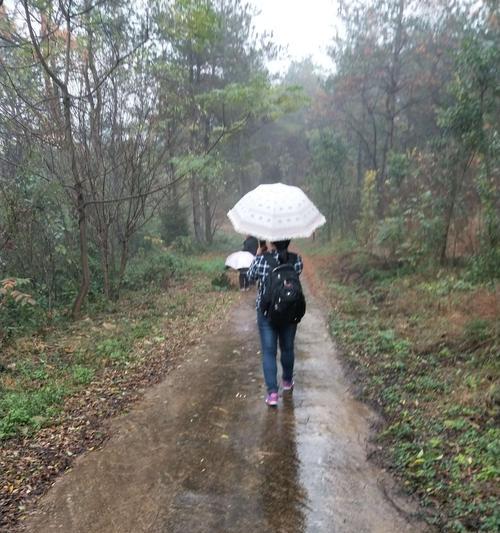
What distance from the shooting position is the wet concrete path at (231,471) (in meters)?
3.12

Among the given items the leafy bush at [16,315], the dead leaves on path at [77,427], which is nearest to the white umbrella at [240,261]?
the dead leaves on path at [77,427]

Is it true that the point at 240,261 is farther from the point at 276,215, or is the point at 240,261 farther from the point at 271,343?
the point at 276,215

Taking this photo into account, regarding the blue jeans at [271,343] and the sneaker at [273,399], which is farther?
the sneaker at [273,399]

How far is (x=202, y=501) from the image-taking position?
3.31m

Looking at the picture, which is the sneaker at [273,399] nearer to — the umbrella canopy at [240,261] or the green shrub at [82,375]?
the green shrub at [82,375]

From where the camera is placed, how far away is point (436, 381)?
5.29 metres

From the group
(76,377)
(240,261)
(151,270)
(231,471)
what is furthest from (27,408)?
(151,270)

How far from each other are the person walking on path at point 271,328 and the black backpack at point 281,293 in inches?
1.5

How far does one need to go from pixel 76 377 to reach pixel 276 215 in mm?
3281

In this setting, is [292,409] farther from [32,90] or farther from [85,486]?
[32,90]

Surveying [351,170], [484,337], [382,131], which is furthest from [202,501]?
[382,131]

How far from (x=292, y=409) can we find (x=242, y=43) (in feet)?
74.6

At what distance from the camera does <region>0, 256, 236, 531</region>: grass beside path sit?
3.93 metres

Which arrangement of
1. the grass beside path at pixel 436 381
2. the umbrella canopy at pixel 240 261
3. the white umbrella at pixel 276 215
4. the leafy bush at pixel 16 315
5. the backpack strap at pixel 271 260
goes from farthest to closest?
the umbrella canopy at pixel 240 261, the leafy bush at pixel 16 315, the backpack strap at pixel 271 260, the white umbrella at pixel 276 215, the grass beside path at pixel 436 381
